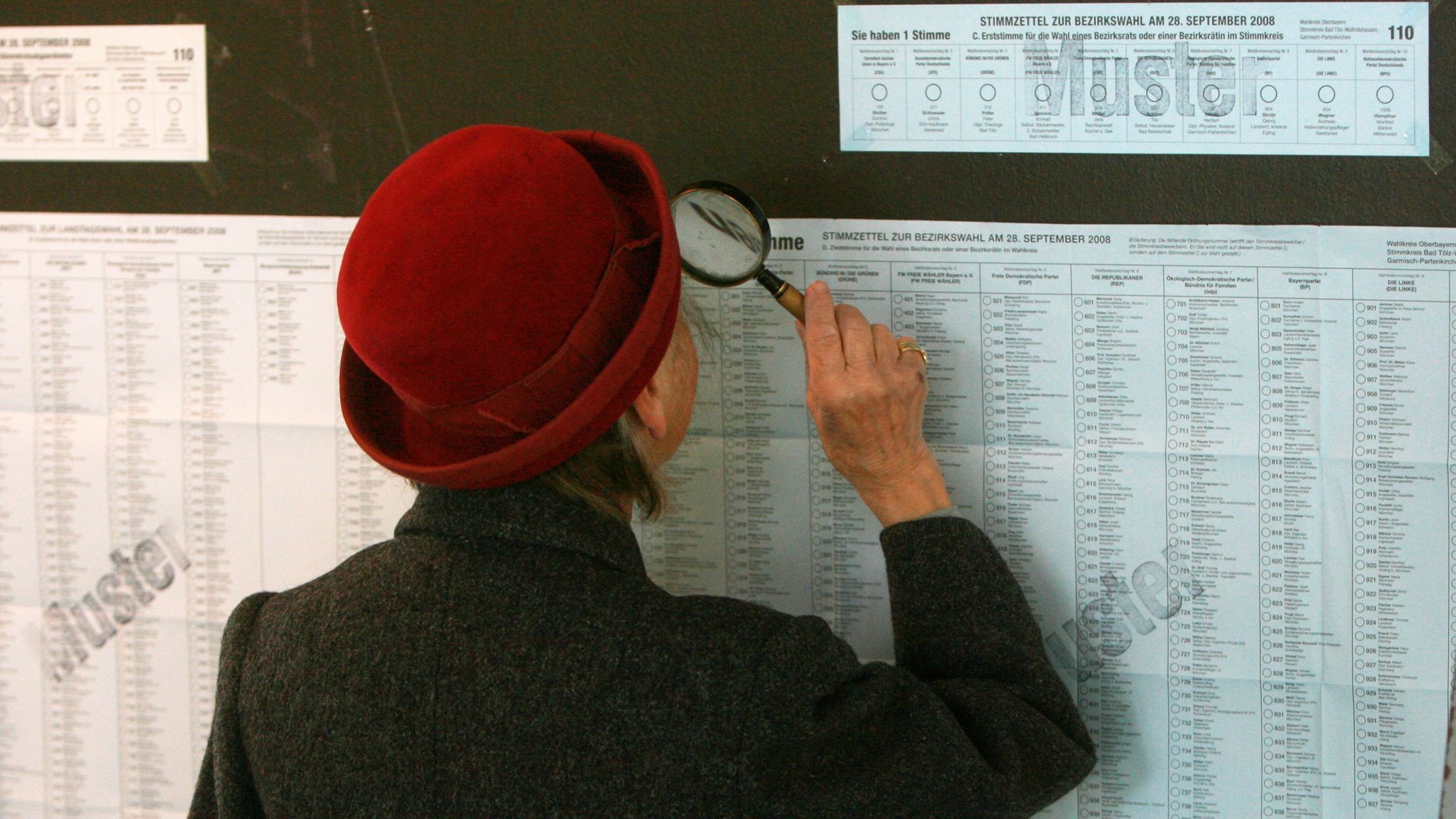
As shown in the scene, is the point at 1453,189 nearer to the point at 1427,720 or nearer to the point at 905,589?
the point at 1427,720

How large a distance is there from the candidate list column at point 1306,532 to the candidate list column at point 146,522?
1.20m

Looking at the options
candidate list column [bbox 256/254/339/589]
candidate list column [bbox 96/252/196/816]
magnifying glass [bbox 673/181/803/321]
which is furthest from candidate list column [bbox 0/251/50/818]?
magnifying glass [bbox 673/181/803/321]

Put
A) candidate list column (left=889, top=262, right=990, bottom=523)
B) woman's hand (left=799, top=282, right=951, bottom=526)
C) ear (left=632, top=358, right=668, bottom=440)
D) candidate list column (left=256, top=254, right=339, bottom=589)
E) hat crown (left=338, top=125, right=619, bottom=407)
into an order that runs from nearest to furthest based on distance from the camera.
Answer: hat crown (left=338, top=125, right=619, bottom=407), ear (left=632, top=358, right=668, bottom=440), woman's hand (left=799, top=282, right=951, bottom=526), candidate list column (left=889, top=262, right=990, bottom=523), candidate list column (left=256, top=254, right=339, bottom=589)

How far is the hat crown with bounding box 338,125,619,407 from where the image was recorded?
715mm

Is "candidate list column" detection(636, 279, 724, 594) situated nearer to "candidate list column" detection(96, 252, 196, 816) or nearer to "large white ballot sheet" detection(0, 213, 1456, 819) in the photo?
"large white ballot sheet" detection(0, 213, 1456, 819)

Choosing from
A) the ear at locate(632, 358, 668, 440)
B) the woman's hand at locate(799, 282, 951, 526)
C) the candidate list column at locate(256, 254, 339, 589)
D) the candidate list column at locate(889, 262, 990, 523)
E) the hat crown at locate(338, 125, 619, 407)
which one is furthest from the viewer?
the candidate list column at locate(256, 254, 339, 589)

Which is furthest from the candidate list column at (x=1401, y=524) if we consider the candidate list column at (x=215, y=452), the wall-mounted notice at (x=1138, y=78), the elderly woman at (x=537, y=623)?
the candidate list column at (x=215, y=452)

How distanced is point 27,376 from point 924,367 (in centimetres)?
106

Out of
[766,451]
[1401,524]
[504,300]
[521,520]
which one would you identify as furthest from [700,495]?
[1401,524]

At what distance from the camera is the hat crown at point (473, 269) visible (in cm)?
72

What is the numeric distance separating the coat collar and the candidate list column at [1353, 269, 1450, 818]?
745 millimetres

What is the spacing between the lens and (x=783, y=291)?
1.00 m

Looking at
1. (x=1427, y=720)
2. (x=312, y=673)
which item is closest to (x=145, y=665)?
(x=312, y=673)

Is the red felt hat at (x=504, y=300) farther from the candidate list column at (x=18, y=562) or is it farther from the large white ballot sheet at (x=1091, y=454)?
the candidate list column at (x=18, y=562)
